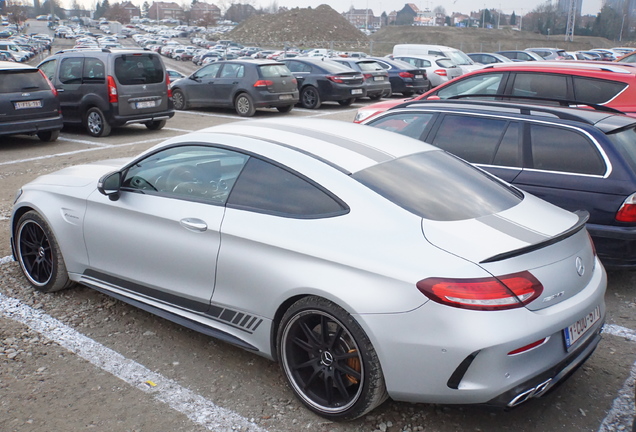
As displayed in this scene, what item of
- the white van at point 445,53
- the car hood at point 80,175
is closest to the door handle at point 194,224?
the car hood at point 80,175

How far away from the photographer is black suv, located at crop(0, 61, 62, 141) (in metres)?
10.6

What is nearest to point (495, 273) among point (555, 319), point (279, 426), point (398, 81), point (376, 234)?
point (555, 319)

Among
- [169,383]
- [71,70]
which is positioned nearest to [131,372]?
[169,383]

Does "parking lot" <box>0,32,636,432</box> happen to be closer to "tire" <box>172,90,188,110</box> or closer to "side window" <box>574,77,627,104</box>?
"side window" <box>574,77,627,104</box>

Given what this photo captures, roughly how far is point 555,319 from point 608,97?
5753mm

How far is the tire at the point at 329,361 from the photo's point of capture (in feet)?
9.62

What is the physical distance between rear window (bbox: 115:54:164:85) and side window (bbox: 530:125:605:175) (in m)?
9.31

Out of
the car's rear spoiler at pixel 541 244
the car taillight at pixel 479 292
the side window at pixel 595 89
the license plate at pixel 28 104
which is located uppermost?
the side window at pixel 595 89

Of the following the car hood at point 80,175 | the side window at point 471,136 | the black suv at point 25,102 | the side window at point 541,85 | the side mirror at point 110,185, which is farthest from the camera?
the black suv at point 25,102

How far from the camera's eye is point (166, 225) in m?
3.75

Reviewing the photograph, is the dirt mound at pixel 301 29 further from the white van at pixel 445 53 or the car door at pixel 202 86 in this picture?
the car door at pixel 202 86

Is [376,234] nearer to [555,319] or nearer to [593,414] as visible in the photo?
[555,319]

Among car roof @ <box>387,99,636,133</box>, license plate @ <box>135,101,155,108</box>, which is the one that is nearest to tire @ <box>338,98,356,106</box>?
license plate @ <box>135,101,155,108</box>

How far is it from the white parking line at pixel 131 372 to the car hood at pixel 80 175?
96cm
